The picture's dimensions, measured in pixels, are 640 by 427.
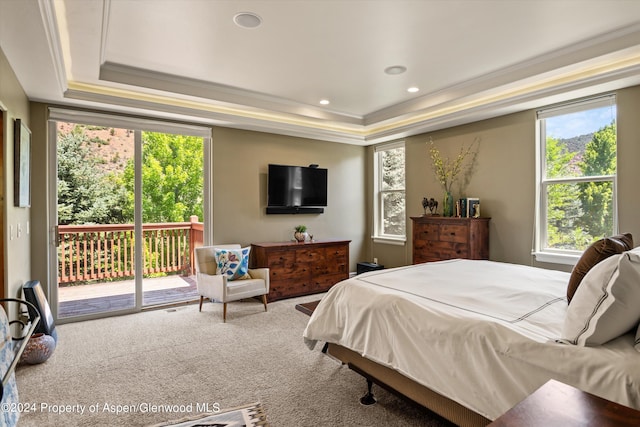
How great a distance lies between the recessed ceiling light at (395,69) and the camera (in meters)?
3.56

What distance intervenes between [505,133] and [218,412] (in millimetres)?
4190

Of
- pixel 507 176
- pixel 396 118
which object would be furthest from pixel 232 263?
pixel 507 176

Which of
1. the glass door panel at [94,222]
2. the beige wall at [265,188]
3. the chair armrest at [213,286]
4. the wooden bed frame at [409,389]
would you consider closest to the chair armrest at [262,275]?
the chair armrest at [213,286]

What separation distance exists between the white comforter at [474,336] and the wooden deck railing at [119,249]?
9.31 ft

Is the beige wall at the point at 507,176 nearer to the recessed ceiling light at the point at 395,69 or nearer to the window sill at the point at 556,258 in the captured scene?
the window sill at the point at 556,258

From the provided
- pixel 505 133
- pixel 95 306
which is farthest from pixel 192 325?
pixel 505 133

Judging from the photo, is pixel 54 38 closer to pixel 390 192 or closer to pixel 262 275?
pixel 262 275

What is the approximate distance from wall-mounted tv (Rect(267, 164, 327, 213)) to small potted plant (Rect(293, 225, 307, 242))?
28 centimetres

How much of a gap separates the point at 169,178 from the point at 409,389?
12.4 ft

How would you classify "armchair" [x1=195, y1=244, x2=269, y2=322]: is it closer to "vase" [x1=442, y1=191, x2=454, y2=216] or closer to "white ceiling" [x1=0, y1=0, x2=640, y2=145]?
"white ceiling" [x1=0, y1=0, x2=640, y2=145]

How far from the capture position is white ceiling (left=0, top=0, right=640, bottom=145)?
247 centimetres

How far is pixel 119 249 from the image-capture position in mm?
4266

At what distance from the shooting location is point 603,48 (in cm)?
295

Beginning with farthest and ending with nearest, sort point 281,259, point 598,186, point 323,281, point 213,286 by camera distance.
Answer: point 323,281 < point 281,259 < point 213,286 < point 598,186
